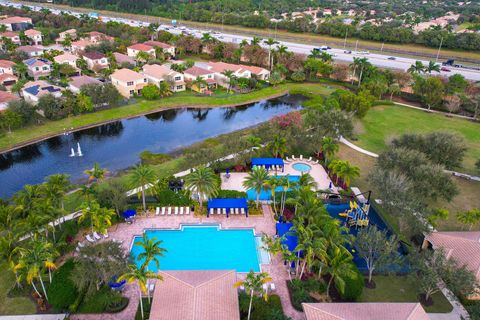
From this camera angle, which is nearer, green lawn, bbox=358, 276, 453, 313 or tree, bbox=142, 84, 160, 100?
green lawn, bbox=358, 276, 453, 313

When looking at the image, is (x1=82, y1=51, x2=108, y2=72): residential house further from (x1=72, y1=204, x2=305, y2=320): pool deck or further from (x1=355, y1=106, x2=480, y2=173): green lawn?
(x1=355, y1=106, x2=480, y2=173): green lawn

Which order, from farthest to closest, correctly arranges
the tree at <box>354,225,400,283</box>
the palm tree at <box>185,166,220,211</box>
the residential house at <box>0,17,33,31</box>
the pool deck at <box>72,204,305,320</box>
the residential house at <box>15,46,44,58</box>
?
the residential house at <box>0,17,33,31</box> < the residential house at <box>15,46,44,58</box> < the palm tree at <box>185,166,220,211</box> < the pool deck at <box>72,204,305,320</box> < the tree at <box>354,225,400,283</box>

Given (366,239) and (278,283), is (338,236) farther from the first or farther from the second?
(278,283)

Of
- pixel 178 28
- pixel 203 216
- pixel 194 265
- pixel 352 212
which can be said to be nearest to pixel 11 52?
pixel 178 28

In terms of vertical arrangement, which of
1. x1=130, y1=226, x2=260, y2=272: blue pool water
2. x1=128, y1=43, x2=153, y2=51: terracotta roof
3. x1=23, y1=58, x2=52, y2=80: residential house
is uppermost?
x1=128, y1=43, x2=153, y2=51: terracotta roof

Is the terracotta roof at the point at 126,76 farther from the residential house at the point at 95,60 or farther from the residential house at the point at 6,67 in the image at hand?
the residential house at the point at 6,67

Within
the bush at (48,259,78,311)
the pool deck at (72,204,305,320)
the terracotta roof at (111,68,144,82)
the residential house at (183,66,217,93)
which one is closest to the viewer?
the bush at (48,259,78,311)

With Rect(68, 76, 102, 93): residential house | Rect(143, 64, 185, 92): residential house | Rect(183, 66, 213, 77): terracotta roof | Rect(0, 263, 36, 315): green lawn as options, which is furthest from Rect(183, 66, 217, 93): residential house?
Rect(0, 263, 36, 315): green lawn
